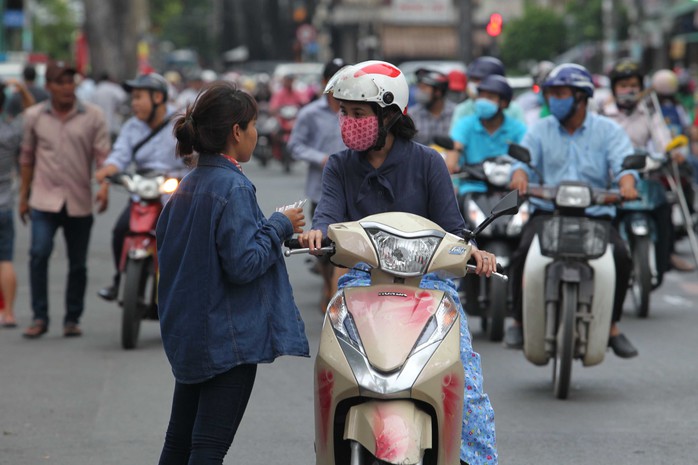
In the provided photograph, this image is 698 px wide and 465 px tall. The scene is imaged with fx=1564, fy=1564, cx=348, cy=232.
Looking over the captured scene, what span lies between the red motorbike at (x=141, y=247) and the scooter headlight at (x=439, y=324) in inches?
213

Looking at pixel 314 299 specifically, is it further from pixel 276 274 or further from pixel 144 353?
pixel 276 274

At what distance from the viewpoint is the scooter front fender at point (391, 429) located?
510cm

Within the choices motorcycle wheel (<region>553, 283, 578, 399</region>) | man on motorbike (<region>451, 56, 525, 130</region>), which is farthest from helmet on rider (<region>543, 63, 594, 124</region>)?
man on motorbike (<region>451, 56, 525, 130</region>)

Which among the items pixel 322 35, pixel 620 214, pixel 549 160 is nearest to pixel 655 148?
pixel 620 214

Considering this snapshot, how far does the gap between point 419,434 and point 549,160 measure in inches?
162

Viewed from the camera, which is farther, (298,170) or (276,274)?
(298,170)

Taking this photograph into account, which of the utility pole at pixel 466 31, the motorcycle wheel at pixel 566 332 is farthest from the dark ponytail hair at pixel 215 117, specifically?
the utility pole at pixel 466 31

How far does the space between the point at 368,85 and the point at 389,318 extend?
1.08 metres

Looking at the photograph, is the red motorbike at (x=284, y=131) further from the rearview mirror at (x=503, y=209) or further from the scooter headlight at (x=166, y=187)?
the rearview mirror at (x=503, y=209)

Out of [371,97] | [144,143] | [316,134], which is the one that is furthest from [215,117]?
[316,134]

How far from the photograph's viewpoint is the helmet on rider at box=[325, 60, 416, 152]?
19.6ft

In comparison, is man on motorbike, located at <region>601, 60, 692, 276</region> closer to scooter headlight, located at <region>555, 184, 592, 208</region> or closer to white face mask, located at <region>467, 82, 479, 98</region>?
white face mask, located at <region>467, 82, 479, 98</region>

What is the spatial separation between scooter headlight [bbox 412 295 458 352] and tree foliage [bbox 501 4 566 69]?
1981 inches

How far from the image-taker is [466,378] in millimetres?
5711
